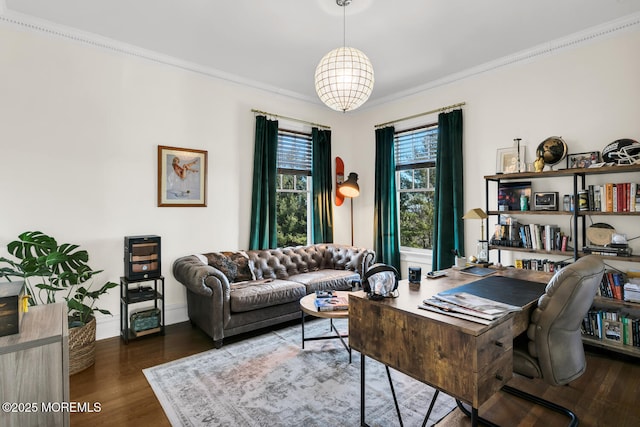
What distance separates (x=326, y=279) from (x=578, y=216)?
2686 millimetres

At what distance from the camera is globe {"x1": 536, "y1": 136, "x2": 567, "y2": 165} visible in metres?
3.33

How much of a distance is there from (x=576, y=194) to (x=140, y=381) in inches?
160

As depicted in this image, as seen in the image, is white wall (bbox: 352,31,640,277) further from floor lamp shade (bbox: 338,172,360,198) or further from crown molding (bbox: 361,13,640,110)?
floor lamp shade (bbox: 338,172,360,198)

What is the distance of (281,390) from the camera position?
2.42 metres

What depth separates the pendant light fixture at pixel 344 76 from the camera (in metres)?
2.34

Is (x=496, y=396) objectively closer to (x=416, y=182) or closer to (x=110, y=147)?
(x=416, y=182)

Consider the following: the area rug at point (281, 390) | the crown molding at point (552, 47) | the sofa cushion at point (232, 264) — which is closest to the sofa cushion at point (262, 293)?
the sofa cushion at point (232, 264)

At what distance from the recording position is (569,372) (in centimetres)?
177

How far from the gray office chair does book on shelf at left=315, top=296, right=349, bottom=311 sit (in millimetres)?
1321

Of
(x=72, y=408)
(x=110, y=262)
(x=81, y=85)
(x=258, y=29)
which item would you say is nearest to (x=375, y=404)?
(x=72, y=408)

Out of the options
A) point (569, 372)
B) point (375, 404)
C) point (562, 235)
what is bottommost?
point (375, 404)

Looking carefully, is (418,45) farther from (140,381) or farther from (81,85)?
(140,381)

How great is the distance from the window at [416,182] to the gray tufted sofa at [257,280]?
36.8 inches

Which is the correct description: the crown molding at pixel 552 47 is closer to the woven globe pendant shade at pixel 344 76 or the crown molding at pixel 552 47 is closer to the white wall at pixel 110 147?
the woven globe pendant shade at pixel 344 76
